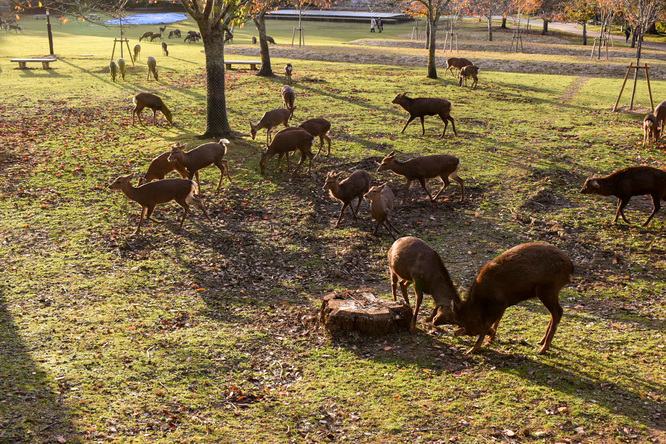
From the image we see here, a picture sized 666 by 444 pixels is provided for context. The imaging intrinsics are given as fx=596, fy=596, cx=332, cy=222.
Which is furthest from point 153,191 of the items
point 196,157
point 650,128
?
point 650,128

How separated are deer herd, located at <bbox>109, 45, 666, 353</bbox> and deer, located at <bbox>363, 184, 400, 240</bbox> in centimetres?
2

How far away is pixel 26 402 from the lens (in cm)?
562

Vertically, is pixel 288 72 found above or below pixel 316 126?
above

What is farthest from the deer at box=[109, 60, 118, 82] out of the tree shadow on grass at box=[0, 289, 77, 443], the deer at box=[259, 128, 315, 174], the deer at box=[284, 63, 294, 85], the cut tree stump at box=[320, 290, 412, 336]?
the cut tree stump at box=[320, 290, 412, 336]

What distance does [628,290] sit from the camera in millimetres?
8375

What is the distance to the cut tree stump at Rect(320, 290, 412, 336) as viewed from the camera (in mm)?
7027

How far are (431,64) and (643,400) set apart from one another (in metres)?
23.1

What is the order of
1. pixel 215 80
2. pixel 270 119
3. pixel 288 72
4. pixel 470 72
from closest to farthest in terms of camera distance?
pixel 270 119, pixel 215 80, pixel 470 72, pixel 288 72

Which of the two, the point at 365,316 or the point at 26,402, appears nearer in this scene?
the point at 26,402

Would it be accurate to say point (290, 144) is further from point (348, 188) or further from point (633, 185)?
point (633, 185)

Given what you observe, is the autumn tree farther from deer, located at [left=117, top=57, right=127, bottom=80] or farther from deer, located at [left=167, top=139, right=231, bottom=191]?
deer, located at [left=167, top=139, right=231, bottom=191]

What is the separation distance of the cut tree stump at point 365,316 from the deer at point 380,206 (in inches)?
113

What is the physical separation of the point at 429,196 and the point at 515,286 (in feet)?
17.6

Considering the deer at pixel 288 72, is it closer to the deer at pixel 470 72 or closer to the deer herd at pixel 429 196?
the deer at pixel 470 72
